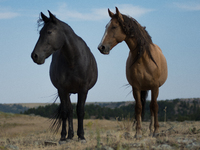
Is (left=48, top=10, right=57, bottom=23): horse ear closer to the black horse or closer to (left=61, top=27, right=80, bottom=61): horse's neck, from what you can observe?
the black horse

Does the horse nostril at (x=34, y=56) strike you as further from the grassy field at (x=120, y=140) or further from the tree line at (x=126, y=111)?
the tree line at (x=126, y=111)

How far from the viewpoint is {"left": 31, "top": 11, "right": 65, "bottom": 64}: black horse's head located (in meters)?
5.82

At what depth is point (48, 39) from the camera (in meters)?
5.97

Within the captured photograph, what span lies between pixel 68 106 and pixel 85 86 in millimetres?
924

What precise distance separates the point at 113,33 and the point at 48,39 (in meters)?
1.50

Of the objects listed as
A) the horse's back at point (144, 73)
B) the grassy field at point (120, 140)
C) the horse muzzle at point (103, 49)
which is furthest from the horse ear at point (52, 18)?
the grassy field at point (120, 140)

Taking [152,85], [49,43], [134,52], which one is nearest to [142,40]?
[134,52]

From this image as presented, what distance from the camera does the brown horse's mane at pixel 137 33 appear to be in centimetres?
615

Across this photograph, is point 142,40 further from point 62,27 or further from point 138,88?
point 62,27

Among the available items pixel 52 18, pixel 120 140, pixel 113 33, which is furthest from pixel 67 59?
pixel 120 140

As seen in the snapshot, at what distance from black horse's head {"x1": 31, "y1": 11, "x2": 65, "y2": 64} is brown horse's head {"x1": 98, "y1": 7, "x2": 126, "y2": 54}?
108 centimetres

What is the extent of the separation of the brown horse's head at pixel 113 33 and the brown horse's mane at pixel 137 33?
0.08m

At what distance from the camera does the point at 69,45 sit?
21.2 feet

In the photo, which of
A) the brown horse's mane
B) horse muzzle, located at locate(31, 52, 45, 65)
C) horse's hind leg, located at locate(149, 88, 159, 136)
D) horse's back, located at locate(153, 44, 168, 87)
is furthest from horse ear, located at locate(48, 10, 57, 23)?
horse's hind leg, located at locate(149, 88, 159, 136)
